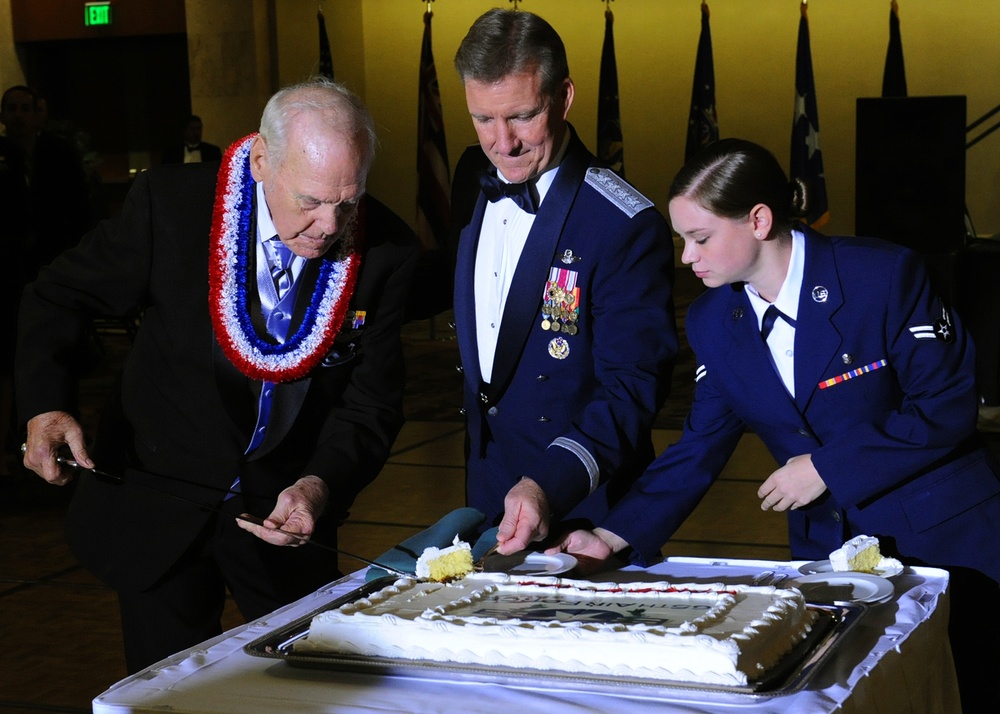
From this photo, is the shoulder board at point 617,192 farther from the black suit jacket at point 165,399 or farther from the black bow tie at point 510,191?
the black suit jacket at point 165,399

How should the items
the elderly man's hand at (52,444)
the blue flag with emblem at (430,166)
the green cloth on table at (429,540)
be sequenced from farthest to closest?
the blue flag with emblem at (430,166) < the elderly man's hand at (52,444) < the green cloth on table at (429,540)

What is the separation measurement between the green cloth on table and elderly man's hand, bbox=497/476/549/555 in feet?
0.22

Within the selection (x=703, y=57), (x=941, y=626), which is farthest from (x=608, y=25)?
(x=941, y=626)

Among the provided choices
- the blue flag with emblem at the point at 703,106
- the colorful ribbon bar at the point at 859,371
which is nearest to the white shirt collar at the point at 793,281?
the colorful ribbon bar at the point at 859,371

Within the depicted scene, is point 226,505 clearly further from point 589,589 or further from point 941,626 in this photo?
point 941,626

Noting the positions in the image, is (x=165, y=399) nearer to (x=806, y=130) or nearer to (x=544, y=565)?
(x=544, y=565)

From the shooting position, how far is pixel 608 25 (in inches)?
438

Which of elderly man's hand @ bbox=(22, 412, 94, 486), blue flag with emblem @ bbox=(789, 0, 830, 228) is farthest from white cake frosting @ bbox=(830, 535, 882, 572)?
blue flag with emblem @ bbox=(789, 0, 830, 228)

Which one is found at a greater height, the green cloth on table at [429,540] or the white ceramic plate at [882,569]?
the green cloth on table at [429,540]

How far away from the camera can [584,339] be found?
216 centimetres

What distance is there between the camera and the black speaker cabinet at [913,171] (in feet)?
19.9

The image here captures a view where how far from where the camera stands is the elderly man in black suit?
6.78 feet

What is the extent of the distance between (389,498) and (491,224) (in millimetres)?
3178

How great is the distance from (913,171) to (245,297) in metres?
4.73
